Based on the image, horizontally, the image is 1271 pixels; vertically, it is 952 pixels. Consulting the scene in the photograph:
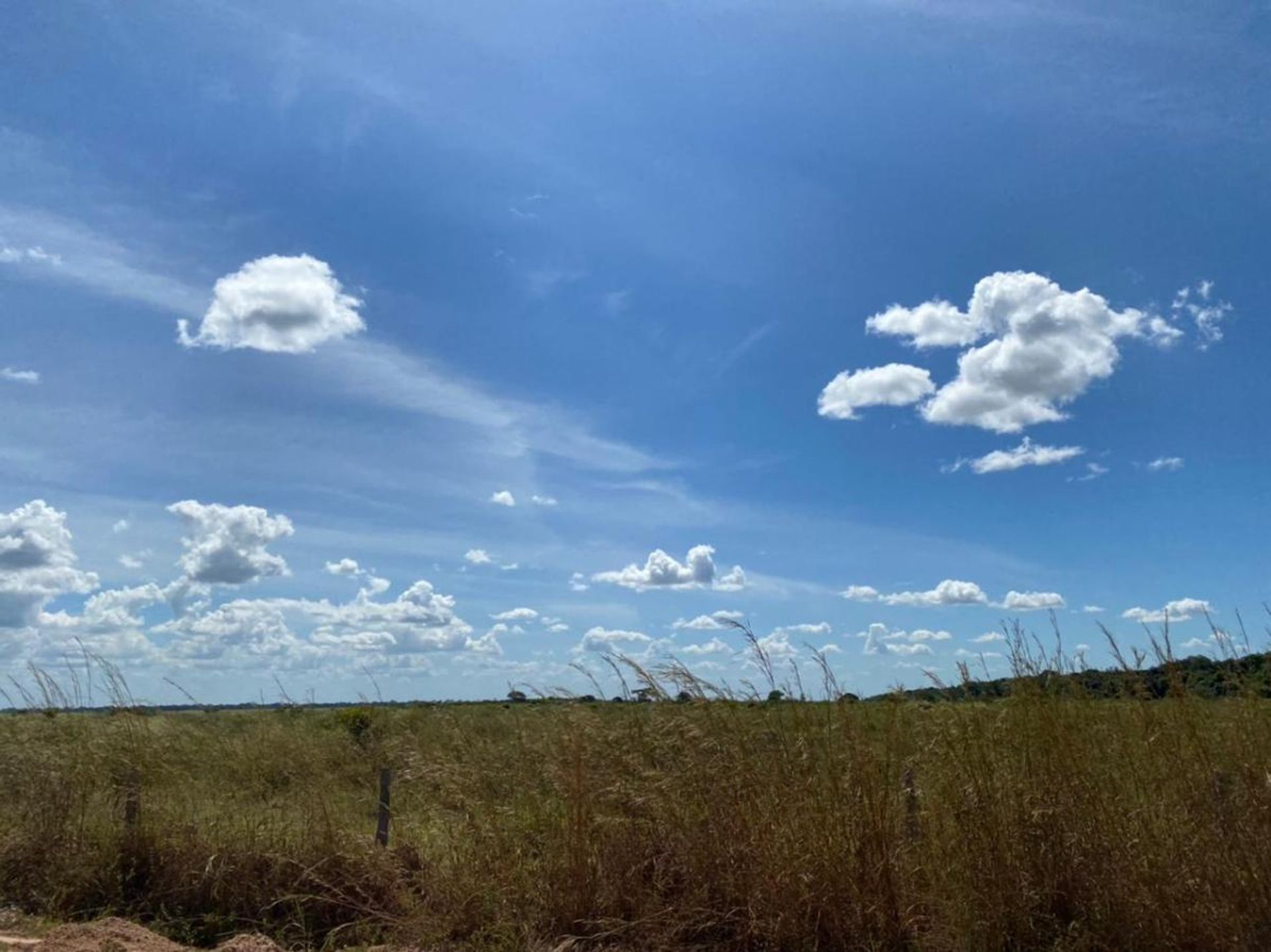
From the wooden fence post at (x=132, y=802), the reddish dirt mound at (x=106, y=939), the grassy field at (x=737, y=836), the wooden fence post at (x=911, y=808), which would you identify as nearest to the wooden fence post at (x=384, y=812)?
the grassy field at (x=737, y=836)

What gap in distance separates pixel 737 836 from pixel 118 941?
4838mm

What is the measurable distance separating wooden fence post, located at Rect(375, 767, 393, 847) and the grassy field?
21 cm

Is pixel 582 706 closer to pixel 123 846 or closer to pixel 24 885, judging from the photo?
pixel 123 846

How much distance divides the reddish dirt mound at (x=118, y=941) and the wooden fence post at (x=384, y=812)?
1.42 metres

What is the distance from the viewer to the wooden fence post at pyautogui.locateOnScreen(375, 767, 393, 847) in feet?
28.2

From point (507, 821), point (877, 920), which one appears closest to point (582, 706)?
point (507, 821)

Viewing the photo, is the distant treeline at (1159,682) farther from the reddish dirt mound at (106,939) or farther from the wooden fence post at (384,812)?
the reddish dirt mound at (106,939)

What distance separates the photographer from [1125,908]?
515cm

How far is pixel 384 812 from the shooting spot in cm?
881

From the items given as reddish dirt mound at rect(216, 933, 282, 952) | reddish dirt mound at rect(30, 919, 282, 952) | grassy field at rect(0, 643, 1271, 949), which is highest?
grassy field at rect(0, 643, 1271, 949)

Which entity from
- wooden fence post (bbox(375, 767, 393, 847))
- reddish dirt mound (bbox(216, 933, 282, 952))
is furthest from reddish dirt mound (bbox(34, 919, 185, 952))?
wooden fence post (bbox(375, 767, 393, 847))

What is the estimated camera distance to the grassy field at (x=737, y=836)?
530 centimetres

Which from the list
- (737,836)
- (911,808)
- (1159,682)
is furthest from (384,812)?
(1159,682)

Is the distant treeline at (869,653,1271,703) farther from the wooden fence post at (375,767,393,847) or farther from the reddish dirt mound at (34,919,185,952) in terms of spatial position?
the reddish dirt mound at (34,919,185,952)
